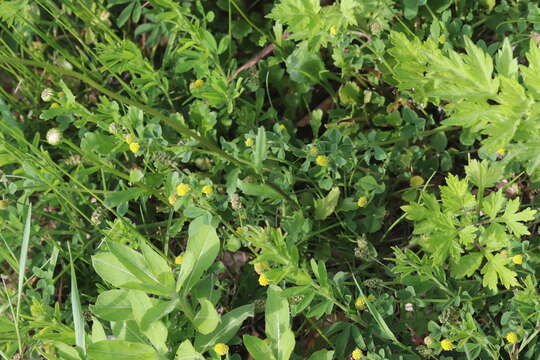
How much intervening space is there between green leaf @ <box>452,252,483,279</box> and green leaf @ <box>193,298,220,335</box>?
0.69m

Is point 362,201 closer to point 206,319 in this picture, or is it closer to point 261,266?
point 261,266

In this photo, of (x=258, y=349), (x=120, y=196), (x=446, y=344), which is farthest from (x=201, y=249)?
(x=446, y=344)

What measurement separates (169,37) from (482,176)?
55.2 inches

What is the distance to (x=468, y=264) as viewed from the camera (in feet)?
5.74

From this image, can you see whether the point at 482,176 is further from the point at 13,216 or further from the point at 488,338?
the point at 13,216

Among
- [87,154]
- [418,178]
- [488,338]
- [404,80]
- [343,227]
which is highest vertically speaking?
[404,80]

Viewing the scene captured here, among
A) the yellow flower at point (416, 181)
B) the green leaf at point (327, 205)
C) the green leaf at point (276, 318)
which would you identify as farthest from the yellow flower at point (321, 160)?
the green leaf at point (276, 318)

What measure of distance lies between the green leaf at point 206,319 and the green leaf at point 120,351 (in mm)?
138

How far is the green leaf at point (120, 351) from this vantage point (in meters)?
1.64

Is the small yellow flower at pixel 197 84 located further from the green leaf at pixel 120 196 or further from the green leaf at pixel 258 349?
the green leaf at pixel 258 349

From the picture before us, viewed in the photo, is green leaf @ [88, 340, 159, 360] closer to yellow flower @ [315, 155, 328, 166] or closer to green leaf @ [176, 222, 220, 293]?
green leaf @ [176, 222, 220, 293]

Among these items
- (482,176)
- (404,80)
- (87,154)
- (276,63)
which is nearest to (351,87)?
(276,63)

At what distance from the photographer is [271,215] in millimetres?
2117

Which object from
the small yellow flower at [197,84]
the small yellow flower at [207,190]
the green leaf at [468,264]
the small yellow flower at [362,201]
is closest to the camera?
the green leaf at [468,264]
